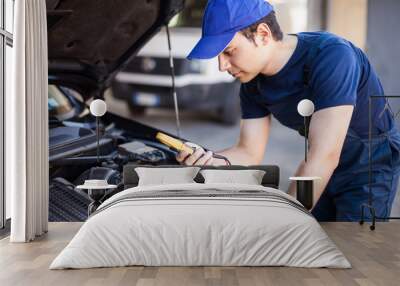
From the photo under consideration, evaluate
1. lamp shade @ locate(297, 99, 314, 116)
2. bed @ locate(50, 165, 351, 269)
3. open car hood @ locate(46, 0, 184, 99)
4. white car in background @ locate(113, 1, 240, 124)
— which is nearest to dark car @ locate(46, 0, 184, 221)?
open car hood @ locate(46, 0, 184, 99)

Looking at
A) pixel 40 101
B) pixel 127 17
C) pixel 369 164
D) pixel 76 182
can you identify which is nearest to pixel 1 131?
pixel 40 101

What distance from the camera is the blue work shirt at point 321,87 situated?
5.41 meters

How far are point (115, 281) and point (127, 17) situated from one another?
247cm

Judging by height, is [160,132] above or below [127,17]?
below

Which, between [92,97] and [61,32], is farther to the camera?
[92,97]

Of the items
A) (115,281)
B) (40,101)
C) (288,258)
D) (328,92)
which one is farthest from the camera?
(328,92)

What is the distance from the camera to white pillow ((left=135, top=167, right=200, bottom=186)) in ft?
16.6

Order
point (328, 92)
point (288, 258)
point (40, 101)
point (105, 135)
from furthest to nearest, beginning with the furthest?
point (105, 135) → point (328, 92) → point (40, 101) → point (288, 258)

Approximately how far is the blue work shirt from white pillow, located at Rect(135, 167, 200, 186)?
39.3 inches

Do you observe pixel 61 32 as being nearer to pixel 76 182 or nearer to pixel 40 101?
pixel 40 101

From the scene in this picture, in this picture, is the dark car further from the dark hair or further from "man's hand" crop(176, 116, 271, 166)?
the dark hair

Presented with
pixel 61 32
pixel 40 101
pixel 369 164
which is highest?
pixel 61 32

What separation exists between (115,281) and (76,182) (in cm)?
246

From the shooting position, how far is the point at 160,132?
582 cm
